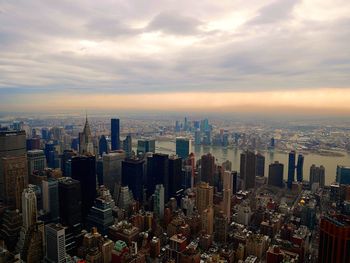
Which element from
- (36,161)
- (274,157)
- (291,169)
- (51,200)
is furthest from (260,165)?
(36,161)

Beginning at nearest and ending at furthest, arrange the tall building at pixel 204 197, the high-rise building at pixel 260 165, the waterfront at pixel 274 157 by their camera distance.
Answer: the tall building at pixel 204 197 → the waterfront at pixel 274 157 → the high-rise building at pixel 260 165

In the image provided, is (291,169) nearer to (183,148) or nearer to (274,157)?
(274,157)

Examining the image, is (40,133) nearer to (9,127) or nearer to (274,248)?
(9,127)

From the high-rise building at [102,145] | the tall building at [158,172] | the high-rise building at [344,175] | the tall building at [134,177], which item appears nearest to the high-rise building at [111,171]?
the tall building at [134,177]

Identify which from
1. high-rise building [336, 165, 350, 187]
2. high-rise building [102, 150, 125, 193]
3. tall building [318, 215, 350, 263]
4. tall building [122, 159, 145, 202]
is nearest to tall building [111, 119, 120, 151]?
high-rise building [102, 150, 125, 193]

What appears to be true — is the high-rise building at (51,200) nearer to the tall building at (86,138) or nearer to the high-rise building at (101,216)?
the high-rise building at (101,216)

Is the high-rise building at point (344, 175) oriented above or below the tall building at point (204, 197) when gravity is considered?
above
